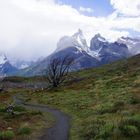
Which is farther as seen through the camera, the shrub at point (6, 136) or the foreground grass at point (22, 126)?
the foreground grass at point (22, 126)

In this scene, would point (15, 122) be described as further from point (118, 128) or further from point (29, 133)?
point (118, 128)

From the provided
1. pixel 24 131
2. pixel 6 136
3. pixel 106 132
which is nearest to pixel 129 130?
pixel 106 132

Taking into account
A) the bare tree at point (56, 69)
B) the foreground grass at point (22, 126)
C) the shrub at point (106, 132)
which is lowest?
the foreground grass at point (22, 126)

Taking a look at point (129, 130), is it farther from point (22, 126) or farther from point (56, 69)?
point (56, 69)

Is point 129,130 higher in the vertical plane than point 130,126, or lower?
lower

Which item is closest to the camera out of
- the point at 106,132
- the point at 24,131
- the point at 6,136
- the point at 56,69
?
the point at 106,132

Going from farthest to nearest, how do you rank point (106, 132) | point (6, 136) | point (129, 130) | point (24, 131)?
point (24, 131) → point (6, 136) → point (106, 132) → point (129, 130)

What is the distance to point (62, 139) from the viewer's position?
27578 millimetres

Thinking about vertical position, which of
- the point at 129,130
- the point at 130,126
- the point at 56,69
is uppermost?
the point at 56,69

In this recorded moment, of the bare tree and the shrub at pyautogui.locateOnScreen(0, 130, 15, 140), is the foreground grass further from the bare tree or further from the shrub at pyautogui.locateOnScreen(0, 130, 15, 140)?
the bare tree

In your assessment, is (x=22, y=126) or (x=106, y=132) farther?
(x=22, y=126)

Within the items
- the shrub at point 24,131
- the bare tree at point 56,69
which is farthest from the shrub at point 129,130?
the bare tree at point 56,69

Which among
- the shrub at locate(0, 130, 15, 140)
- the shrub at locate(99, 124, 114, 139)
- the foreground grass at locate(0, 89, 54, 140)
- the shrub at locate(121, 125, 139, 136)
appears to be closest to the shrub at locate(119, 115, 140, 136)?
the shrub at locate(121, 125, 139, 136)

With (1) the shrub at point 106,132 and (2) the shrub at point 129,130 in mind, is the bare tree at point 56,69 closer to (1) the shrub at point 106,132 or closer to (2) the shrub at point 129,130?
(1) the shrub at point 106,132
